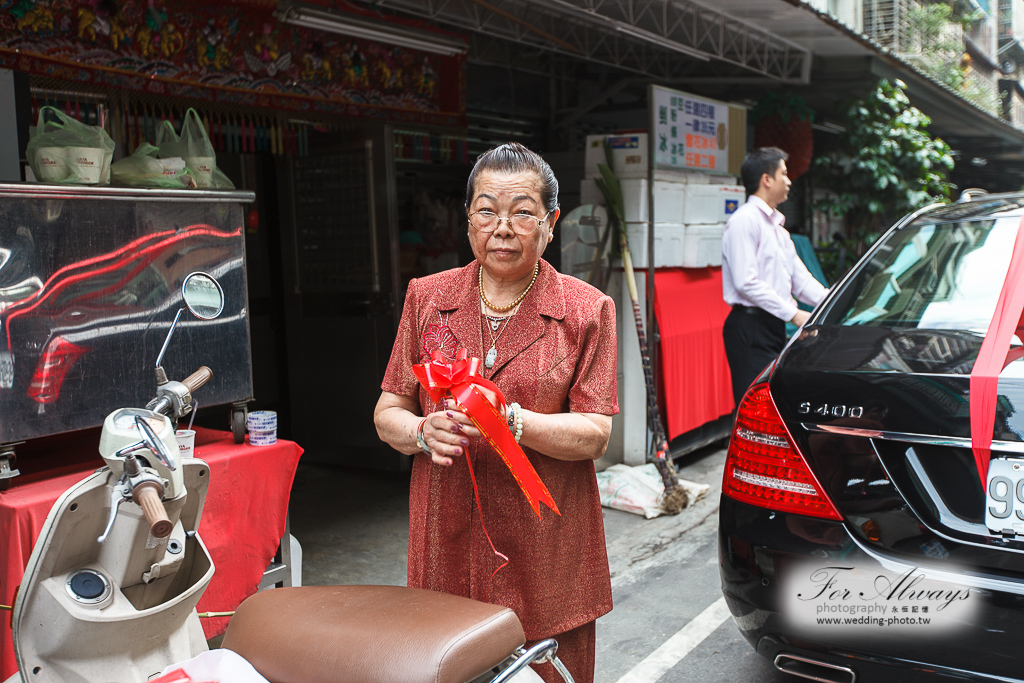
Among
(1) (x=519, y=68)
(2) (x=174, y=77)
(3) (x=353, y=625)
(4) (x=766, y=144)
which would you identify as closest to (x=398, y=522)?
(2) (x=174, y=77)

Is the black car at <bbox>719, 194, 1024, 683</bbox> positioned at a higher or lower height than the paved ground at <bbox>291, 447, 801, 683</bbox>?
higher

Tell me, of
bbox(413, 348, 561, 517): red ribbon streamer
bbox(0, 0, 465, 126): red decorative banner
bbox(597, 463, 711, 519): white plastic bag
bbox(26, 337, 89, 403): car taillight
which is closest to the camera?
bbox(413, 348, 561, 517): red ribbon streamer

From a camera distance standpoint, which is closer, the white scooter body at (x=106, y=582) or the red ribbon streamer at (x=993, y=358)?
the white scooter body at (x=106, y=582)

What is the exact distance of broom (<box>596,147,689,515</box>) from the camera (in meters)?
5.20

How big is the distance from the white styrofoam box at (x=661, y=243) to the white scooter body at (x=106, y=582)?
3982mm

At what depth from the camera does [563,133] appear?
27.6ft

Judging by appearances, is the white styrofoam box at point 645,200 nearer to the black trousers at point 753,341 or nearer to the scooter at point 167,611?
the black trousers at point 753,341

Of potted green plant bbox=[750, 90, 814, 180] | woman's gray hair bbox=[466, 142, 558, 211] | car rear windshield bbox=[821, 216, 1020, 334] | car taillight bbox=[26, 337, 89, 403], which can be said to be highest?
potted green plant bbox=[750, 90, 814, 180]

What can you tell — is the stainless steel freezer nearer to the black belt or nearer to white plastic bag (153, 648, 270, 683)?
white plastic bag (153, 648, 270, 683)

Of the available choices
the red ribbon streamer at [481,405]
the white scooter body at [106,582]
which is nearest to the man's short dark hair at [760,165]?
the red ribbon streamer at [481,405]

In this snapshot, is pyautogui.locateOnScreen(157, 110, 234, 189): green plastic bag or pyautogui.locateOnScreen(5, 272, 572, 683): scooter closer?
pyautogui.locateOnScreen(5, 272, 572, 683): scooter

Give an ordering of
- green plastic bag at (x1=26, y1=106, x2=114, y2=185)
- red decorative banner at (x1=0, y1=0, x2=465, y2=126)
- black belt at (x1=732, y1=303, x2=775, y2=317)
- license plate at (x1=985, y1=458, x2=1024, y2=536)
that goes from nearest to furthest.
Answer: license plate at (x1=985, y1=458, x2=1024, y2=536) < green plastic bag at (x1=26, y1=106, x2=114, y2=185) < red decorative banner at (x1=0, y1=0, x2=465, y2=126) < black belt at (x1=732, y1=303, x2=775, y2=317)

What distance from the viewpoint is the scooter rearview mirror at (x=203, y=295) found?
2922mm

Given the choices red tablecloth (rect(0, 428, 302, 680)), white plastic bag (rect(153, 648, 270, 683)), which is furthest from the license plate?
red tablecloth (rect(0, 428, 302, 680))
